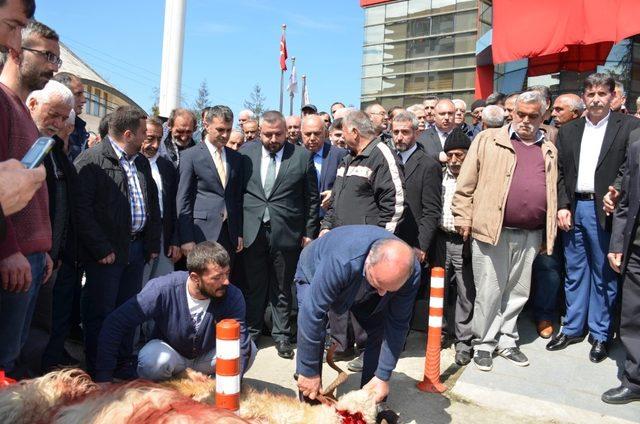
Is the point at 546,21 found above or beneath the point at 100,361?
above

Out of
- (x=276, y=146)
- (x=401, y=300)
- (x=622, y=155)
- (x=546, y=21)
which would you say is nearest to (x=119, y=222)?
(x=276, y=146)

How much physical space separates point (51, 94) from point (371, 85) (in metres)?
22.4

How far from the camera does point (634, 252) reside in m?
3.98

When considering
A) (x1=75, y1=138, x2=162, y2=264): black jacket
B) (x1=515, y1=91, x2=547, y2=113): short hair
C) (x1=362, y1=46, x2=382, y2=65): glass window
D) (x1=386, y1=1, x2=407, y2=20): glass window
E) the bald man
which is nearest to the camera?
the bald man

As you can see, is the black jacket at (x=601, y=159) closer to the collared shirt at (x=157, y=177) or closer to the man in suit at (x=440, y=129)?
the man in suit at (x=440, y=129)

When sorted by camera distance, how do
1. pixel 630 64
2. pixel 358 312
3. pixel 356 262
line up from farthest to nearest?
pixel 630 64 < pixel 358 312 < pixel 356 262

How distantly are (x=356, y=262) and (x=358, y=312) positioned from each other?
2.49ft

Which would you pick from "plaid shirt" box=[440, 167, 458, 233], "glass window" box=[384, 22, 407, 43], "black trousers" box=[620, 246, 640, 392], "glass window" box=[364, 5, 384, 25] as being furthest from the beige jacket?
"glass window" box=[364, 5, 384, 25]

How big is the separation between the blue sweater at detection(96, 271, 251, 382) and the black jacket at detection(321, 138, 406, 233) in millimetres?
1278

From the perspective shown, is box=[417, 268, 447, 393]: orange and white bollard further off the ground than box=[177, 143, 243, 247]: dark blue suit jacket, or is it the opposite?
box=[177, 143, 243, 247]: dark blue suit jacket

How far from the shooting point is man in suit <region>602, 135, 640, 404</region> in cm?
387

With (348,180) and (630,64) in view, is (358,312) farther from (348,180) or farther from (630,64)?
(630,64)

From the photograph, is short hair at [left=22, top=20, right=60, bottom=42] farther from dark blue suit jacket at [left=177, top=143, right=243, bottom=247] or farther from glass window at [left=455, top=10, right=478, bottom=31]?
glass window at [left=455, top=10, right=478, bottom=31]

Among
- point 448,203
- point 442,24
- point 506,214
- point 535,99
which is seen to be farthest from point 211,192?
point 442,24
